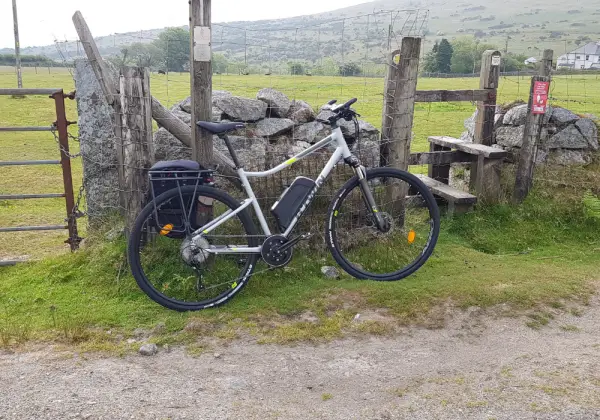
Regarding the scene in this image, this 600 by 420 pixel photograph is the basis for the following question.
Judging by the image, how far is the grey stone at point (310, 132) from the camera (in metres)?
7.51

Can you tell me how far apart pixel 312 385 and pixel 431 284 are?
2.13 m

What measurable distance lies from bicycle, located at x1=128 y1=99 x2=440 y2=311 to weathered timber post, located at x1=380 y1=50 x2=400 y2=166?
944 mm

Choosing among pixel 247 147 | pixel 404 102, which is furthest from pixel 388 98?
pixel 247 147

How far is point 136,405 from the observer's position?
3539mm

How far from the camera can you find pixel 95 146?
6.29 m

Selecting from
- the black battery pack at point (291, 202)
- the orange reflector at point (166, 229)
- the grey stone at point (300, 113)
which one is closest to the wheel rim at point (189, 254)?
the orange reflector at point (166, 229)

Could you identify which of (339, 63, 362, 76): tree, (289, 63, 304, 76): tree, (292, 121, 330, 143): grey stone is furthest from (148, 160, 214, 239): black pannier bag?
(339, 63, 362, 76): tree

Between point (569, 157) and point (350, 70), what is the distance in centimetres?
371

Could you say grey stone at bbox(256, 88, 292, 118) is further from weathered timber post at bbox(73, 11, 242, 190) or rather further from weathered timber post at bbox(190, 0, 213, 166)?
weathered timber post at bbox(190, 0, 213, 166)

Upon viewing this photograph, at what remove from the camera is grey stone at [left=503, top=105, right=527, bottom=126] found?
8516 millimetres

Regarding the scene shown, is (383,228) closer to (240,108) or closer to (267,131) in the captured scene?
(267,131)

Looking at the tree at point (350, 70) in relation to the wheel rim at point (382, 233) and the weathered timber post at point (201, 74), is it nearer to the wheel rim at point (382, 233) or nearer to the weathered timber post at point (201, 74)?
the wheel rim at point (382, 233)

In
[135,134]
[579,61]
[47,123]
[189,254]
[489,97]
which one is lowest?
[47,123]

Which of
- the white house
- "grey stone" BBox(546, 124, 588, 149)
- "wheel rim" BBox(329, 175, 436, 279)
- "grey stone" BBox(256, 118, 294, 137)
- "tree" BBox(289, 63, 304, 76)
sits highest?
the white house
